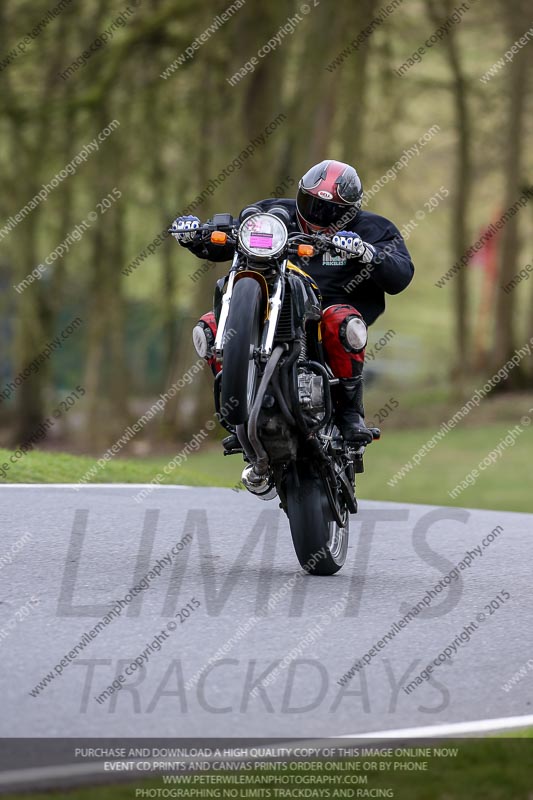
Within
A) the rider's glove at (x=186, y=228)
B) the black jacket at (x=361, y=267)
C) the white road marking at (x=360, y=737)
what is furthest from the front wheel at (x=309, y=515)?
the white road marking at (x=360, y=737)

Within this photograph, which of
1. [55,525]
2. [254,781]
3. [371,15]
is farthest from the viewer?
[371,15]

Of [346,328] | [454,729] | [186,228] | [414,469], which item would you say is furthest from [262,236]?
[414,469]

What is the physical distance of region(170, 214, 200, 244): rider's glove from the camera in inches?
275

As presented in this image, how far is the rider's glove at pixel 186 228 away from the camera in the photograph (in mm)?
6992

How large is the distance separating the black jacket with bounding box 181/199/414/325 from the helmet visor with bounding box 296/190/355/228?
0.10 m

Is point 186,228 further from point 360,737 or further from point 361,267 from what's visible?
point 360,737

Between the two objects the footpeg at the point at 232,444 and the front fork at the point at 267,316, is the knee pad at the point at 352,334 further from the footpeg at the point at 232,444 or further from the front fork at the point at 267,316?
the footpeg at the point at 232,444

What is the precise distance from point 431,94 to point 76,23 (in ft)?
31.4

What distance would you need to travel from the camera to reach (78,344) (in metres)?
32.6

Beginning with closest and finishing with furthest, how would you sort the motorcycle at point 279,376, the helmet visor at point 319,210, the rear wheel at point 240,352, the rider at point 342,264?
the rear wheel at point 240,352
the motorcycle at point 279,376
the rider at point 342,264
the helmet visor at point 319,210

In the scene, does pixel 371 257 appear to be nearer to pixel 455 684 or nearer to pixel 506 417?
pixel 455 684

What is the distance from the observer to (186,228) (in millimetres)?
6992

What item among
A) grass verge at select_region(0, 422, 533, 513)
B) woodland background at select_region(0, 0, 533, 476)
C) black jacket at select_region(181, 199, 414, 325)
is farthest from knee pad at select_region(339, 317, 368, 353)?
woodland background at select_region(0, 0, 533, 476)

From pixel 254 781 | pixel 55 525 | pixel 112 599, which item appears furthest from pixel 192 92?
pixel 254 781
